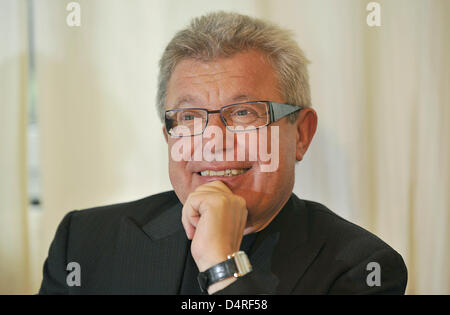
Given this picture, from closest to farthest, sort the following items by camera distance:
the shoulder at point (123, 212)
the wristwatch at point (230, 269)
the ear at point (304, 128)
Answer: the wristwatch at point (230, 269) < the ear at point (304, 128) < the shoulder at point (123, 212)

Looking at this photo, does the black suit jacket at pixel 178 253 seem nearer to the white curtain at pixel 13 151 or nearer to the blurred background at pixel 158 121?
the blurred background at pixel 158 121

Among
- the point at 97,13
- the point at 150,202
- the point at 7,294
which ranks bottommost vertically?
the point at 7,294

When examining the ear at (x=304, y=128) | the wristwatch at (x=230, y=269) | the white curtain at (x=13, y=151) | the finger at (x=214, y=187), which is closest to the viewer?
the wristwatch at (x=230, y=269)

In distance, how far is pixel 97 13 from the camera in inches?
63.9

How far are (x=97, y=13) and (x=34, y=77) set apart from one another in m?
0.35

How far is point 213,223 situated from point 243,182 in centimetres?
19

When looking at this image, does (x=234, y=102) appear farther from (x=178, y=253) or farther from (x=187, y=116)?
(x=178, y=253)

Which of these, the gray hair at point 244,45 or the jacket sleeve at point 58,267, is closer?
the gray hair at point 244,45

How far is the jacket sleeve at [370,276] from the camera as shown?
4.03ft

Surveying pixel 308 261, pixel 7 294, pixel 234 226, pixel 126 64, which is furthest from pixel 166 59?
pixel 7 294

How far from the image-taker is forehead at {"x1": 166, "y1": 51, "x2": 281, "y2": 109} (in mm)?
1225

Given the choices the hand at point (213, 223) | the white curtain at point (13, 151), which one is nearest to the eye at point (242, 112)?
the hand at point (213, 223)

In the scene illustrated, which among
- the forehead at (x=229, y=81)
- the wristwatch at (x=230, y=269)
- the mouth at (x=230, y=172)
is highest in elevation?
the forehead at (x=229, y=81)

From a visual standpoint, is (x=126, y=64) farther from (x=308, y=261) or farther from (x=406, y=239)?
(x=406, y=239)
